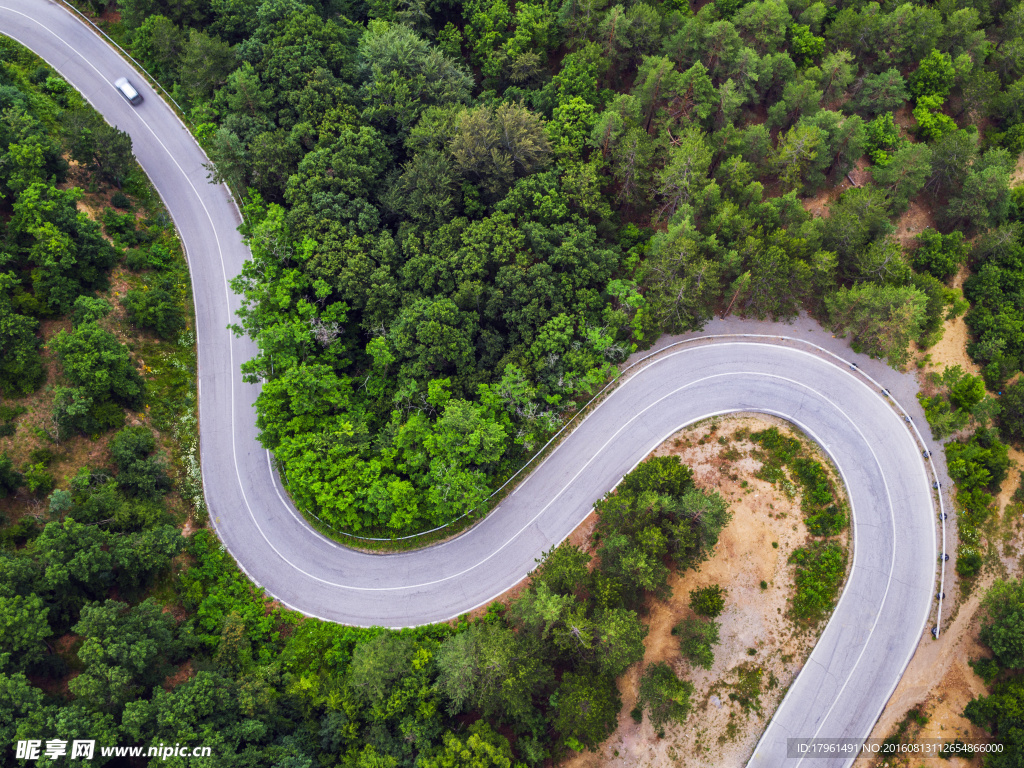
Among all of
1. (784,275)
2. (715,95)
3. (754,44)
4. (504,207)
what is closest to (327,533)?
(504,207)

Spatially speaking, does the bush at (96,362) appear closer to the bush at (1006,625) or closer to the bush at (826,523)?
the bush at (826,523)

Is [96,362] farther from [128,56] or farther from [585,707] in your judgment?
[585,707]

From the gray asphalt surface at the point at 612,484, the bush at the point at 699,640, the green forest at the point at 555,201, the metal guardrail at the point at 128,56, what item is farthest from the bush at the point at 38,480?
the bush at the point at 699,640

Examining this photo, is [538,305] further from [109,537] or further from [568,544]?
[109,537]

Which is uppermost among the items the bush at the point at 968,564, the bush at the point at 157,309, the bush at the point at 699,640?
the bush at the point at 157,309

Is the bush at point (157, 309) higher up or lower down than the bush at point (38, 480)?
higher up

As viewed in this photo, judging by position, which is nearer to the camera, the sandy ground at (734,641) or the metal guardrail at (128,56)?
the sandy ground at (734,641)

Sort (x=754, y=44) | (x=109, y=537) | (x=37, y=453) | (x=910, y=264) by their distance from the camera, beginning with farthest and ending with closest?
(x=754, y=44) < (x=910, y=264) < (x=37, y=453) < (x=109, y=537)
